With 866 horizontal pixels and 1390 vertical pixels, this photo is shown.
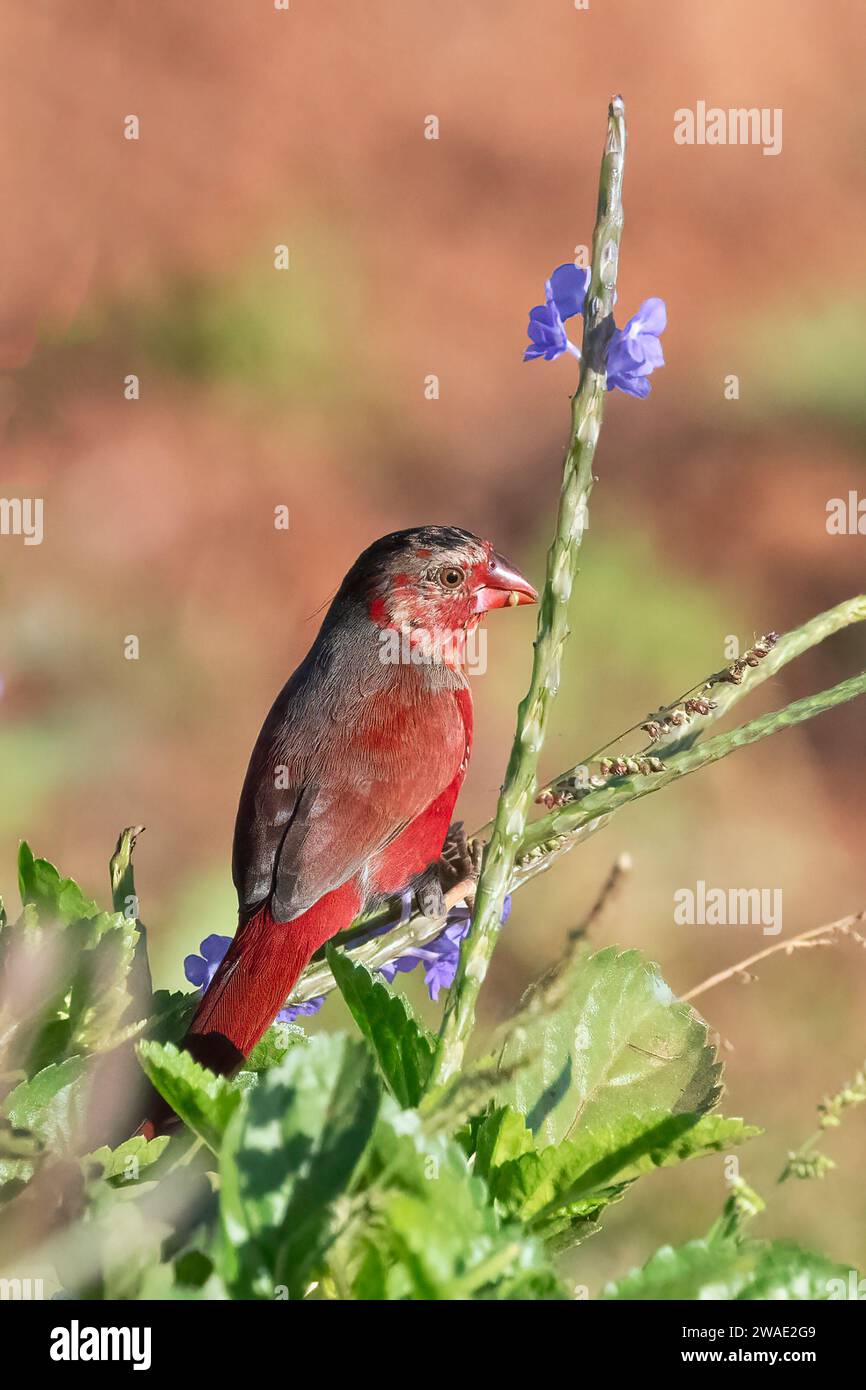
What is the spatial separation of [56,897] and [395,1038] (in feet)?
0.69

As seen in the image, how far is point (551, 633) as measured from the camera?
2.74 feet

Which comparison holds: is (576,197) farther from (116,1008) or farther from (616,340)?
(116,1008)

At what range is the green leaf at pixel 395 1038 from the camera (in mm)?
748

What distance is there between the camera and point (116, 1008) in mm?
783

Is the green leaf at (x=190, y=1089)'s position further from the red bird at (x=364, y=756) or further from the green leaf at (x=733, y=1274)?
the red bird at (x=364, y=756)

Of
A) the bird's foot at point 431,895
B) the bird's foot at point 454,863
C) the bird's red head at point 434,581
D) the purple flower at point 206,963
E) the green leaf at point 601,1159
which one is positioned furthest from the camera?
the bird's red head at point 434,581

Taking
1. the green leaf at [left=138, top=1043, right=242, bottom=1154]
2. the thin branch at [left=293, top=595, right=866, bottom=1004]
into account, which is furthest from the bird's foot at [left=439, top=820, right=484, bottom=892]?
the green leaf at [left=138, top=1043, right=242, bottom=1154]

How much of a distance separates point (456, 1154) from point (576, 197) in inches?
207

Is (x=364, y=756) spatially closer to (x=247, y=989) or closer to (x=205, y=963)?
(x=205, y=963)

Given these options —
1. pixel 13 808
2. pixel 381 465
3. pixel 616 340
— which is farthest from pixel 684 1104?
pixel 381 465

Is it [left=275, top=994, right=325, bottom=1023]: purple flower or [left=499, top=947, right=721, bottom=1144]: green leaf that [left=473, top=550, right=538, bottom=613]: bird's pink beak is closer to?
[left=275, top=994, right=325, bottom=1023]: purple flower

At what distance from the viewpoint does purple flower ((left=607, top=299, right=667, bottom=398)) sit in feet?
3.15

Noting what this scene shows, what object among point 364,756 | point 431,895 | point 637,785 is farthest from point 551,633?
point 364,756

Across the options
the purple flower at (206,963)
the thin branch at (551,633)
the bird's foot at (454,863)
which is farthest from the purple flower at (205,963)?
the thin branch at (551,633)
